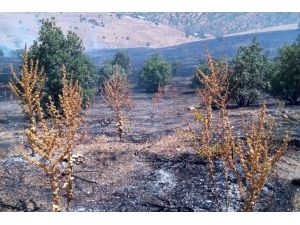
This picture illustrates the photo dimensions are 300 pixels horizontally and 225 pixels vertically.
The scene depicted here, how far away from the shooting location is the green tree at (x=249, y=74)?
24828 mm

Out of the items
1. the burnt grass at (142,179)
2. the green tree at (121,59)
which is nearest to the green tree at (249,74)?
the burnt grass at (142,179)

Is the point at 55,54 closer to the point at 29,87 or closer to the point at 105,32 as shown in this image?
the point at 29,87

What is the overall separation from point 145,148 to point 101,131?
6.16 metres

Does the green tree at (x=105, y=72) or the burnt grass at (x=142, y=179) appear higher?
the green tree at (x=105, y=72)

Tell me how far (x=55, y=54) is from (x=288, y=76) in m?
16.7

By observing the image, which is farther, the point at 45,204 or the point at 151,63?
the point at 151,63

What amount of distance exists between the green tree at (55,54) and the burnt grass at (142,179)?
472 cm

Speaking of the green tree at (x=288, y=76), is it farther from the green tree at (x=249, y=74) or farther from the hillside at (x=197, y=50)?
the hillside at (x=197, y=50)

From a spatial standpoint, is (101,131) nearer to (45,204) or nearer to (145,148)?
(145,148)

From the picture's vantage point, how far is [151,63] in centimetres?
4506

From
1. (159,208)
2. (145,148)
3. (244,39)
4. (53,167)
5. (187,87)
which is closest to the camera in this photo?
(53,167)

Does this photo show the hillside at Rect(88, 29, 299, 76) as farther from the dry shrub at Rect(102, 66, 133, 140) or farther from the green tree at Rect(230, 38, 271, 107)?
the dry shrub at Rect(102, 66, 133, 140)

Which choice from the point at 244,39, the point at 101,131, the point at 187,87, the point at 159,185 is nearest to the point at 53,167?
the point at 159,185

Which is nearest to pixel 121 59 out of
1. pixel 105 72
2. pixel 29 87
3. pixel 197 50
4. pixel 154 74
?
pixel 105 72
